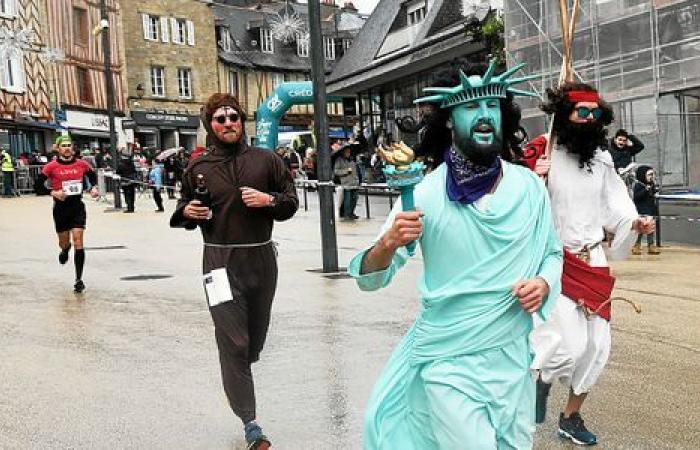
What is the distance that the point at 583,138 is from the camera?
195 inches

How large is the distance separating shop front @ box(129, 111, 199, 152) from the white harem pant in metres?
45.2

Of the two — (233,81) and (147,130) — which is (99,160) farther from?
(233,81)

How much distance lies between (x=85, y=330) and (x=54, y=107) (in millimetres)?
35013

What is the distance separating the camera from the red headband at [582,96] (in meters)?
5.00

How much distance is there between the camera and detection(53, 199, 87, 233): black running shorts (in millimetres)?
10875

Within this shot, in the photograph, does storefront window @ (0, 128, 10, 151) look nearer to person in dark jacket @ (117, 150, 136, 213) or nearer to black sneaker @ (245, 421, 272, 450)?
person in dark jacket @ (117, 150, 136, 213)

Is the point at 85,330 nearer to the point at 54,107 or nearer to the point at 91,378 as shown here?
the point at 91,378

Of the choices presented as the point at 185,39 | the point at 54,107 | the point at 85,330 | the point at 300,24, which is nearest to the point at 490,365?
the point at 85,330

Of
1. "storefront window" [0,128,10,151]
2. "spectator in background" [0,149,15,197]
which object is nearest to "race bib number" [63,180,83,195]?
"spectator in background" [0,149,15,197]

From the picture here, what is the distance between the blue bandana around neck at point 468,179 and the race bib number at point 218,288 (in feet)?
6.74

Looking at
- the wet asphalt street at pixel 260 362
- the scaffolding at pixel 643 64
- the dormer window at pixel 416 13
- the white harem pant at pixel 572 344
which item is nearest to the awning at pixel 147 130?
the dormer window at pixel 416 13

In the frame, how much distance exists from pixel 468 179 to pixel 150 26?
162ft

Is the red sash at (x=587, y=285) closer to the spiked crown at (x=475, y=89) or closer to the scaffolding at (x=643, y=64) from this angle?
the spiked crown at (x=475, y=89)

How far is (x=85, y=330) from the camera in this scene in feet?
27.4
